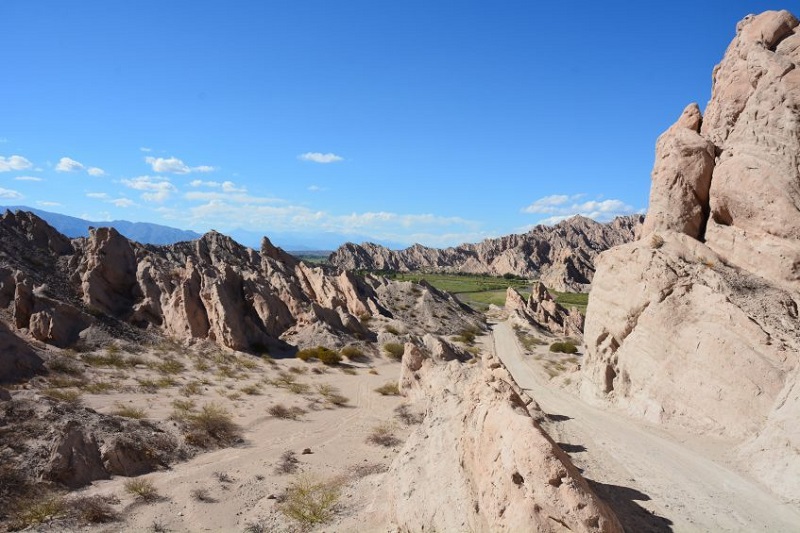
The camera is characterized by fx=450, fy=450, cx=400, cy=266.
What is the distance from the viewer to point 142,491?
14594 millimetres

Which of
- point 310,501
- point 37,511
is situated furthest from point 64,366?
point 310,501

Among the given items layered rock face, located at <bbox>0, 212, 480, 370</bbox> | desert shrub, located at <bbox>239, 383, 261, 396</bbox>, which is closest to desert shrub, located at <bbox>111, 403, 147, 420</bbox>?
desert shrub, located at <bbox>239, 383, 261, 396</bbox>

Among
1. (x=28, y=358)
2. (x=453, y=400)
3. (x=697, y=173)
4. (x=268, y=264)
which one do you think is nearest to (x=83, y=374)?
(x=28, y=358)

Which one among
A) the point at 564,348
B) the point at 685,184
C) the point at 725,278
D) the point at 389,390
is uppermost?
the point at 685,184

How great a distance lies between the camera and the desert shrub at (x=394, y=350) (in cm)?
3950

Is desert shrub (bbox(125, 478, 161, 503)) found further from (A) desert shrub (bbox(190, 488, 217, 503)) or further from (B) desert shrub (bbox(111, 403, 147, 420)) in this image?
(B) desert shrub (bbox(111, 403, 147, 420))

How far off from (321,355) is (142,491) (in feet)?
69.0

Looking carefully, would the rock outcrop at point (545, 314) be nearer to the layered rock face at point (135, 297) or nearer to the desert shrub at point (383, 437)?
the layered rock face at point (135, 297)

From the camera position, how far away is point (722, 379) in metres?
16.6

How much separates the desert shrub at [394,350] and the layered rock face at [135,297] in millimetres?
3390

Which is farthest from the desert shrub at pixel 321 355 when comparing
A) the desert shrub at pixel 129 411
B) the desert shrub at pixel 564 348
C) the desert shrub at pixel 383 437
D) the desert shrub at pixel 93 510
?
the desert shrub at pixel 564 348

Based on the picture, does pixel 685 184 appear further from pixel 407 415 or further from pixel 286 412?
pixel 286 412

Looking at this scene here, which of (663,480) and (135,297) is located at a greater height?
(135,297)

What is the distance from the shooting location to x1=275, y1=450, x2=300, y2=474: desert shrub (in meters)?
17.2
